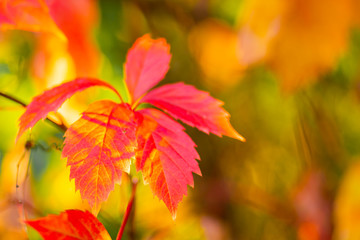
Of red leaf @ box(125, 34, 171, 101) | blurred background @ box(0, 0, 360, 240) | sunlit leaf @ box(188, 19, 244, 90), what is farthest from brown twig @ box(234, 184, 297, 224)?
red leaf @ box(125, 34, 171, 101)

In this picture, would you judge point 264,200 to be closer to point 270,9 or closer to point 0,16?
point 270,9

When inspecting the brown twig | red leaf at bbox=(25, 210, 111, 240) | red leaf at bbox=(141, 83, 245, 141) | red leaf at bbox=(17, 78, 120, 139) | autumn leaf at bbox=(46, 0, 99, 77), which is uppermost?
autumn leaf at bbox=(46, 0, 99, 77)

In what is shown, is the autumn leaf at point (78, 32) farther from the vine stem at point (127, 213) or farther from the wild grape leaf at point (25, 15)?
the vine stem at point (127, 213)

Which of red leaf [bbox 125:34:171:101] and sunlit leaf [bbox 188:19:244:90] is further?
sunlit leaf [bbox 188:19:244:90]

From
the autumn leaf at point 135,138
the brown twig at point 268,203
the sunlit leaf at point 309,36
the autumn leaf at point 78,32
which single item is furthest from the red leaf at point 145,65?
the brown twig at point 268,203

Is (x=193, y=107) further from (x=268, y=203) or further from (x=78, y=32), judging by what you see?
(x=268, y=203)

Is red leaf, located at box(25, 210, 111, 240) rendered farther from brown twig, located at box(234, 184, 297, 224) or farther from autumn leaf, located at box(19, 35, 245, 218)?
brown twig, located at box(234, 184, 297, 224)

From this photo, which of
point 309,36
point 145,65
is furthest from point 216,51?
point 145,65
